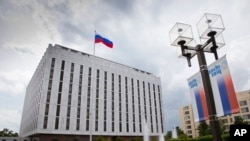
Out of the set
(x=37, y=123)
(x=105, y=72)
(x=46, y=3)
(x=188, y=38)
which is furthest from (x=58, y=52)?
(x=188, y=38)

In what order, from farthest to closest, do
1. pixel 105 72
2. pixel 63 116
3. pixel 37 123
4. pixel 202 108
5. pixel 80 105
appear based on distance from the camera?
pixel 105 72, pixel 80 105, pixel 63 116, pixel 37 123, pixel 202 108

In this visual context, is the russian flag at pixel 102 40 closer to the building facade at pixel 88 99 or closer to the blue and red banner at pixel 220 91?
the blue and red banner at pixel 220 91

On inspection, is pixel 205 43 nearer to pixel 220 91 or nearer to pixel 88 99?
pixel 220 91

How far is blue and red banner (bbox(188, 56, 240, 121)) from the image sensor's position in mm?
4825

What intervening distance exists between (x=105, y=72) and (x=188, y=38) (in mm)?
52732

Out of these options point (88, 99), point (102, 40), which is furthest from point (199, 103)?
point (88, 99)

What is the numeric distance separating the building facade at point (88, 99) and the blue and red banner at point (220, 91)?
3995 centimetres

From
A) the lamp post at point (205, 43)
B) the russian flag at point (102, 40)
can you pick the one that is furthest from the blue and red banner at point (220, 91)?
the russian flag at point (102, 40)

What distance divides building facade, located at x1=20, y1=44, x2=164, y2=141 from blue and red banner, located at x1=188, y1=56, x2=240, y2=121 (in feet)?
131

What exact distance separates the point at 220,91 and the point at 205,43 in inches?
54.0

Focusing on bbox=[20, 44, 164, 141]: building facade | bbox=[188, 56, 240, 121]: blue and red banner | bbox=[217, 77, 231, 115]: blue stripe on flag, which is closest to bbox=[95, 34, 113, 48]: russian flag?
bbox=[188, 56, 240, 121]: blue and red banner

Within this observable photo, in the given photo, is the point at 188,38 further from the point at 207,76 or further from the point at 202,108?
the point at 202,108

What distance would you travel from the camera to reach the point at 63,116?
46.6 meters

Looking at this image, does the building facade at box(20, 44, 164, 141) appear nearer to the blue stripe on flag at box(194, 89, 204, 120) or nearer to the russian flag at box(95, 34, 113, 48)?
the russian flag at box(95, 34, 113, 48)
